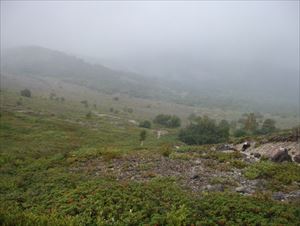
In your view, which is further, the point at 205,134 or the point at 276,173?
the point at 205,134

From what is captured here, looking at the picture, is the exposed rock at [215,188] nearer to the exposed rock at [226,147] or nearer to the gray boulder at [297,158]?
the gray boulder at [297,158]

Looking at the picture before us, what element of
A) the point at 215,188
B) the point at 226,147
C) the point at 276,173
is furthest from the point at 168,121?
the point at 215,188

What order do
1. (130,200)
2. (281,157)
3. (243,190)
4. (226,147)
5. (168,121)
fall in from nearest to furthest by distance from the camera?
(130,200)
(243,190)
(281,157)
(226,147)
(168,121)

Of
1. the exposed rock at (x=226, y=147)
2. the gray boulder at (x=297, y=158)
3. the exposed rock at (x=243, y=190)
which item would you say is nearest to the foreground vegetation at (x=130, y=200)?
Answer: the exposed rock at (x=243, y=190)

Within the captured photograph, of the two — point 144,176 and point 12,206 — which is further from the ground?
point 144,176

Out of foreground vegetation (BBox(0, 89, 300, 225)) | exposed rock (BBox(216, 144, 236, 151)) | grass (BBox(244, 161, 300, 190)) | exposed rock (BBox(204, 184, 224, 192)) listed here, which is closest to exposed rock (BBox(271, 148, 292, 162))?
grass (BBox(244, 161, 300, 190))

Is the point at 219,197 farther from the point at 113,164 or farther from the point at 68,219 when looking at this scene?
the point at 113,164

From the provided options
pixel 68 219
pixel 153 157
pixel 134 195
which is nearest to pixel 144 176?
pixel 134 195

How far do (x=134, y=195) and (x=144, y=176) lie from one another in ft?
15.3

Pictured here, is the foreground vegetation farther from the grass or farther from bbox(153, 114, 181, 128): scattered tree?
bbox(153, 114, 181, 128): scattered tree

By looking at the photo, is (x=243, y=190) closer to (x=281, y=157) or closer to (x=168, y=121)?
(x=281, y=157)

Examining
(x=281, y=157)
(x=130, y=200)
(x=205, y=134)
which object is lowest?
(x=205, y=134)

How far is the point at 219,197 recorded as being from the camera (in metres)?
16.7

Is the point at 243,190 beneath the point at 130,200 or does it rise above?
above
